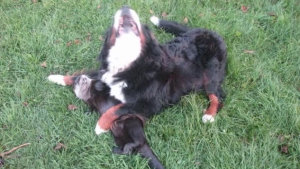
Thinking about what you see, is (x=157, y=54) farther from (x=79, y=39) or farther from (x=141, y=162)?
(x=79, y=39)

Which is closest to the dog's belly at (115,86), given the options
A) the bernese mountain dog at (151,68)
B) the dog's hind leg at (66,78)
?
the bernese mountain dog at (151,68)

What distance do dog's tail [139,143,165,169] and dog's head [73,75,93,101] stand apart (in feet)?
2.57

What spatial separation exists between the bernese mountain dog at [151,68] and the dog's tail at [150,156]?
0.36 meters

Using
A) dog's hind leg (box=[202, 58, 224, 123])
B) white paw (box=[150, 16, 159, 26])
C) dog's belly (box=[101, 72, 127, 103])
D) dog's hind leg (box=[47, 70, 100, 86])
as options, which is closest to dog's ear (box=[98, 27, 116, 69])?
dog's belly (box=[101, 72, 127, 103])

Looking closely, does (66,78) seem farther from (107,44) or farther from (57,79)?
(107,44)

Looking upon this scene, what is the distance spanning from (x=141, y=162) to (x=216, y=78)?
122 centimetres

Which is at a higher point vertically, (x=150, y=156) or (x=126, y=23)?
(x=126, y=23)

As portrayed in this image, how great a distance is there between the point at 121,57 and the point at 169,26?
126cm

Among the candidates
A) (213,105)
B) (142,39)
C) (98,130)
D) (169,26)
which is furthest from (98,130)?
(169,26)

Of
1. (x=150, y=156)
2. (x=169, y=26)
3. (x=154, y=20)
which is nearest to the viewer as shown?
(x=150, y=156)

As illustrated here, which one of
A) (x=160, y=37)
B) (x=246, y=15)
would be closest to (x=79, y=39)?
(x=160, y=37)

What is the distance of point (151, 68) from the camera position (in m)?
2.98

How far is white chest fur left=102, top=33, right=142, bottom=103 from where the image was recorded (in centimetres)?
285

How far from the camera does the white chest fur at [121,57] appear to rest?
2852mm
